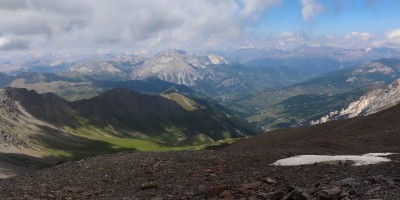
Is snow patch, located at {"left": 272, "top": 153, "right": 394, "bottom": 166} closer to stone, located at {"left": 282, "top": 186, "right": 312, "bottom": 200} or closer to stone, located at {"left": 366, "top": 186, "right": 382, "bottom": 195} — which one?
stone, located at {"left": 366, "top": 186, "right": 382, "bottom": 195}

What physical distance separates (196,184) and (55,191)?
39.7ft

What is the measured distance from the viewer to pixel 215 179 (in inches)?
1241

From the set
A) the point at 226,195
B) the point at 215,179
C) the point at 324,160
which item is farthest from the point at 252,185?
the point at 324,160

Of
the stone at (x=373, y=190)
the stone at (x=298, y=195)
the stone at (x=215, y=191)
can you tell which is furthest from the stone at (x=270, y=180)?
the stone at (x=373, y=190)

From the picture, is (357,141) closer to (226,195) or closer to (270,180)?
(270,180)

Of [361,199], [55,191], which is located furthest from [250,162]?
[361,199]

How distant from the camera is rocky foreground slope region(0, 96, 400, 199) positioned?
22594mm

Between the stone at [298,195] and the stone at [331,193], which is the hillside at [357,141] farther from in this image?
the stone at [298,195]

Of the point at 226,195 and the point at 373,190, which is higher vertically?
the point at 373,190

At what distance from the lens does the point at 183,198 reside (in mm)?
26078

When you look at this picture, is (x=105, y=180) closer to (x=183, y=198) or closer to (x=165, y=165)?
(x=165, y=165)

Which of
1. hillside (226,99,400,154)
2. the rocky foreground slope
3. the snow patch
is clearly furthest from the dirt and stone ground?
hillside (226,99,400,154)

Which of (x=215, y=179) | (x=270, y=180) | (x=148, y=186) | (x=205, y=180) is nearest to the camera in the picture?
(x=270, y=180)

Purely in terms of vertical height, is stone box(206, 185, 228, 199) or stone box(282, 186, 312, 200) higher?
stone box(282, 186, 312, 200)
